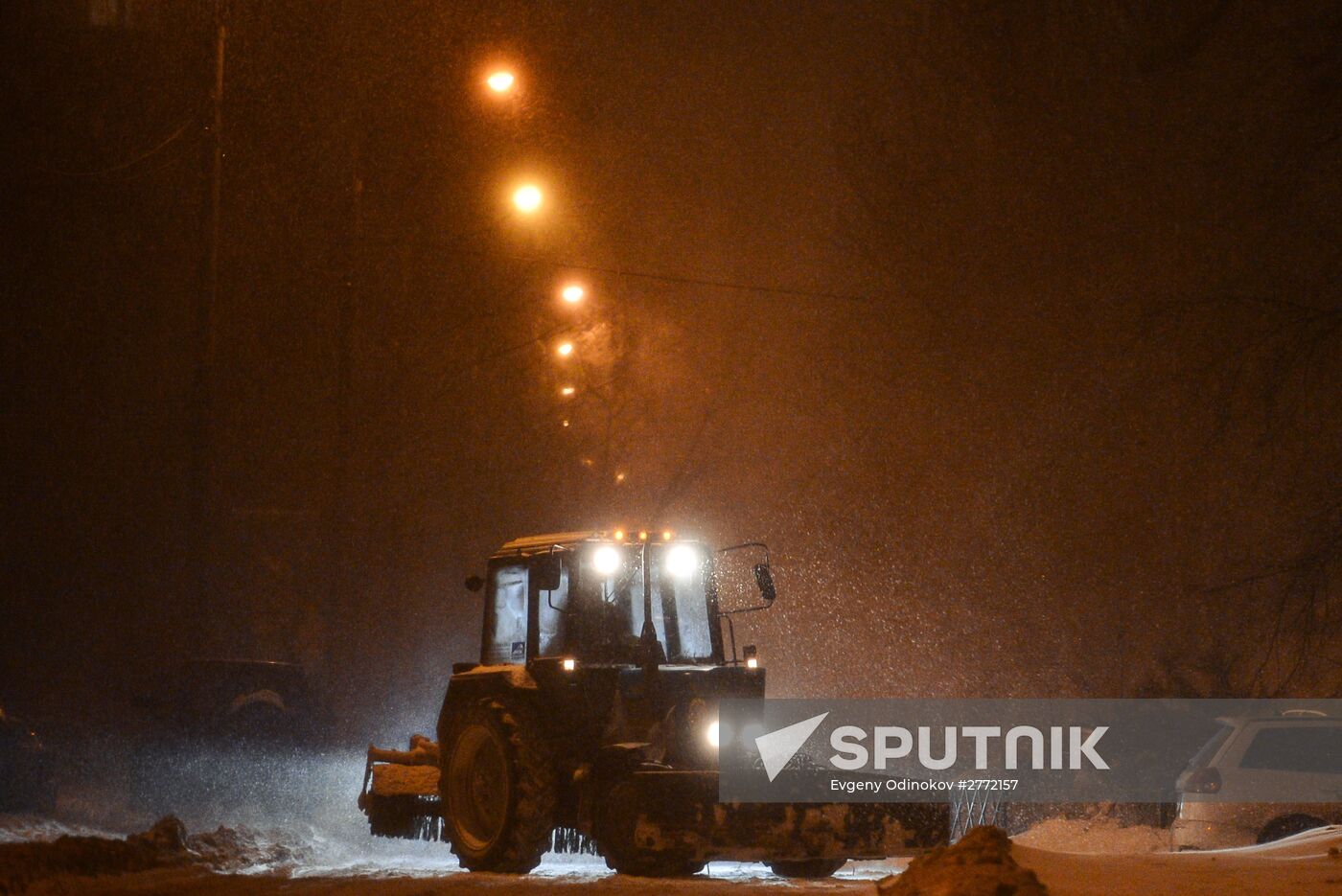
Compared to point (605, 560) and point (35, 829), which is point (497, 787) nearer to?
point (605, 560)

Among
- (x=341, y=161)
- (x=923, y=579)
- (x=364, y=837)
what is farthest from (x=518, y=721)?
(x=341, y=161)

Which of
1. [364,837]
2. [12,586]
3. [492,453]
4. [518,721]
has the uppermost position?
[492,453]

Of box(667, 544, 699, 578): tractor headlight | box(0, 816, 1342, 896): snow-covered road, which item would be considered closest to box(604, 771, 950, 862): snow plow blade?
box(0, 816, 1342, 896): snow-covered road

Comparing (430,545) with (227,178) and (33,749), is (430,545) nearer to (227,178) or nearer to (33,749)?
(227,178)

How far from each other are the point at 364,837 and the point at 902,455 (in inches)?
564

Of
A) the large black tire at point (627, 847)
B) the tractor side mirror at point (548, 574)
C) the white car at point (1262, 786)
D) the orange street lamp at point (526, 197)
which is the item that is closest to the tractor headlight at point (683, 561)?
the tractor side mirror at point (548, 574)

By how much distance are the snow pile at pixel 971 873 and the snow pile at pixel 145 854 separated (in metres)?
5.06

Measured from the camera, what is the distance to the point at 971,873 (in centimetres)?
698

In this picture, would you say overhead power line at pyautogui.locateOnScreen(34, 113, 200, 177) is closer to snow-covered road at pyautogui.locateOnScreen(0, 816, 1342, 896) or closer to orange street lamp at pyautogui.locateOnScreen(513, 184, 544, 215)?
orange street lamp at pyautogui.locateOnScreen(513, 184, 544, 215)

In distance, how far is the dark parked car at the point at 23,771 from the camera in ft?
45.7

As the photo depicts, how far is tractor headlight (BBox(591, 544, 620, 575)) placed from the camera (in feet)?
36.1

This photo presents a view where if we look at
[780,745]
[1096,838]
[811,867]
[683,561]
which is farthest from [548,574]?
[1096,838]

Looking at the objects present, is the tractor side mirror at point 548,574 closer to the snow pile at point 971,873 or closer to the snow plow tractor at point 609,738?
the snow plow tractor at point 609,738

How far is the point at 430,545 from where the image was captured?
3119cm
